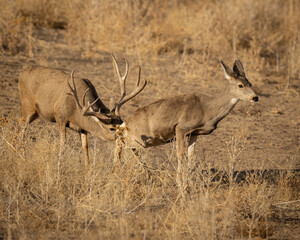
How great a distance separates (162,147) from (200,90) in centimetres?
310

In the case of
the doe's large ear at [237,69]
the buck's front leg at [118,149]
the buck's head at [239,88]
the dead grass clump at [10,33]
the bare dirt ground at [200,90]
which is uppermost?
the doe's large ear at [237,69]

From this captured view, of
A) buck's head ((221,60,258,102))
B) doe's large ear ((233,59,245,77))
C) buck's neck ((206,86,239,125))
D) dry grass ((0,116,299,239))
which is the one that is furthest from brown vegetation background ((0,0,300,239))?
doe's large ear ((233,59,245,77))

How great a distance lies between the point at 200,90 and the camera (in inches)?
483

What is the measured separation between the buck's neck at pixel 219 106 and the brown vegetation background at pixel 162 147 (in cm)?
73

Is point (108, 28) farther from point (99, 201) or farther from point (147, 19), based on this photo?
point (99, 201)

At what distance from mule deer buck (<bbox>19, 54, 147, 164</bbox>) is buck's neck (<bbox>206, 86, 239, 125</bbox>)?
3.77ft

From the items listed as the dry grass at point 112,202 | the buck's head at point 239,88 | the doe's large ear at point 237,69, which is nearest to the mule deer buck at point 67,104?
the dry grass at point 112,202

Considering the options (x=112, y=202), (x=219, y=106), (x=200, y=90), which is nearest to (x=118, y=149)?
(x=112, y=202)

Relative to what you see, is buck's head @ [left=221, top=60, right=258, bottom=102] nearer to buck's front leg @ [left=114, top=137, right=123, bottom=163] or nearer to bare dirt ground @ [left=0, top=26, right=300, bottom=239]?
bare dirt ground @ [left=0, top=26, right=300, bottom=239]

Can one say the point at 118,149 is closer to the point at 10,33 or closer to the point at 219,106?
the point at 219,106

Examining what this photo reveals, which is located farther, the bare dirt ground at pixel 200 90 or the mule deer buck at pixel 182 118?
the bare dirt ground at pixel 200 90

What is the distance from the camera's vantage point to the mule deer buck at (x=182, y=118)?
7.82 m

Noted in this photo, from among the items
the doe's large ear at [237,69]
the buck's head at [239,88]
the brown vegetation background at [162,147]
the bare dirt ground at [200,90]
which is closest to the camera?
the brown vegetation background at [162,147]

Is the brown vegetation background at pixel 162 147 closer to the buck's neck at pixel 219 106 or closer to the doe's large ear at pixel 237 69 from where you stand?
the buck's neck at pixel 219 106
